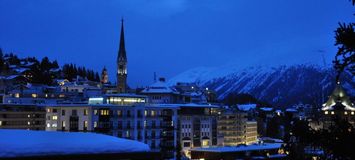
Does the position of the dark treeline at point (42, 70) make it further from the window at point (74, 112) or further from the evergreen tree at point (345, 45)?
the evergreen tree at point (345, 45)

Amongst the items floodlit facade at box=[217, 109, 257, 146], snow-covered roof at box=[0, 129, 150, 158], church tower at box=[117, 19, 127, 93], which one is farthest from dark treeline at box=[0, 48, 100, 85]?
snow-covered roof at box=[0, 129, 150, 158]

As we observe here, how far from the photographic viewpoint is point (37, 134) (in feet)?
33.8

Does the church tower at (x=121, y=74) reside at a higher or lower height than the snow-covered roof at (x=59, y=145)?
higher

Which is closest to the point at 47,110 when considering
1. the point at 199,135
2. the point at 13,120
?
the point at 13,120

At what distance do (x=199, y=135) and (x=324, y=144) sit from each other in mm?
79789

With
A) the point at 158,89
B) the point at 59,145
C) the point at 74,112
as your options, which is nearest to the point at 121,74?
the point at 158,89

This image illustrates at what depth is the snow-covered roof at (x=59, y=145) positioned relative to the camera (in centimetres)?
855

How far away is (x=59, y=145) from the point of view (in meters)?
9.02

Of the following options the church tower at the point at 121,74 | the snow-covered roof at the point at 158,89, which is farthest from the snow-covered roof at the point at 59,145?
the church tower at the point at 121,74

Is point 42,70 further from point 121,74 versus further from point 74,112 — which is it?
point 74,112

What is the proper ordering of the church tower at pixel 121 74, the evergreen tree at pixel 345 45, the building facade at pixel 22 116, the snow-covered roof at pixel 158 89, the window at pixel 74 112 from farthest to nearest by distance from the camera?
the church tower at pixel 121 74 → the snow-covered roof at pixel 158 89 → the building facade at pixel 22 116 → the window at pixel 74 112 → the evergreen tree at pixel 345 45

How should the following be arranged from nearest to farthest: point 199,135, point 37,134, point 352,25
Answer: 1. point 352,25
2. point 37,134
3. point 199,135

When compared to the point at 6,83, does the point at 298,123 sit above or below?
below

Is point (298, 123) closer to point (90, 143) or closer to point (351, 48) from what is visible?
point (351, 48)
